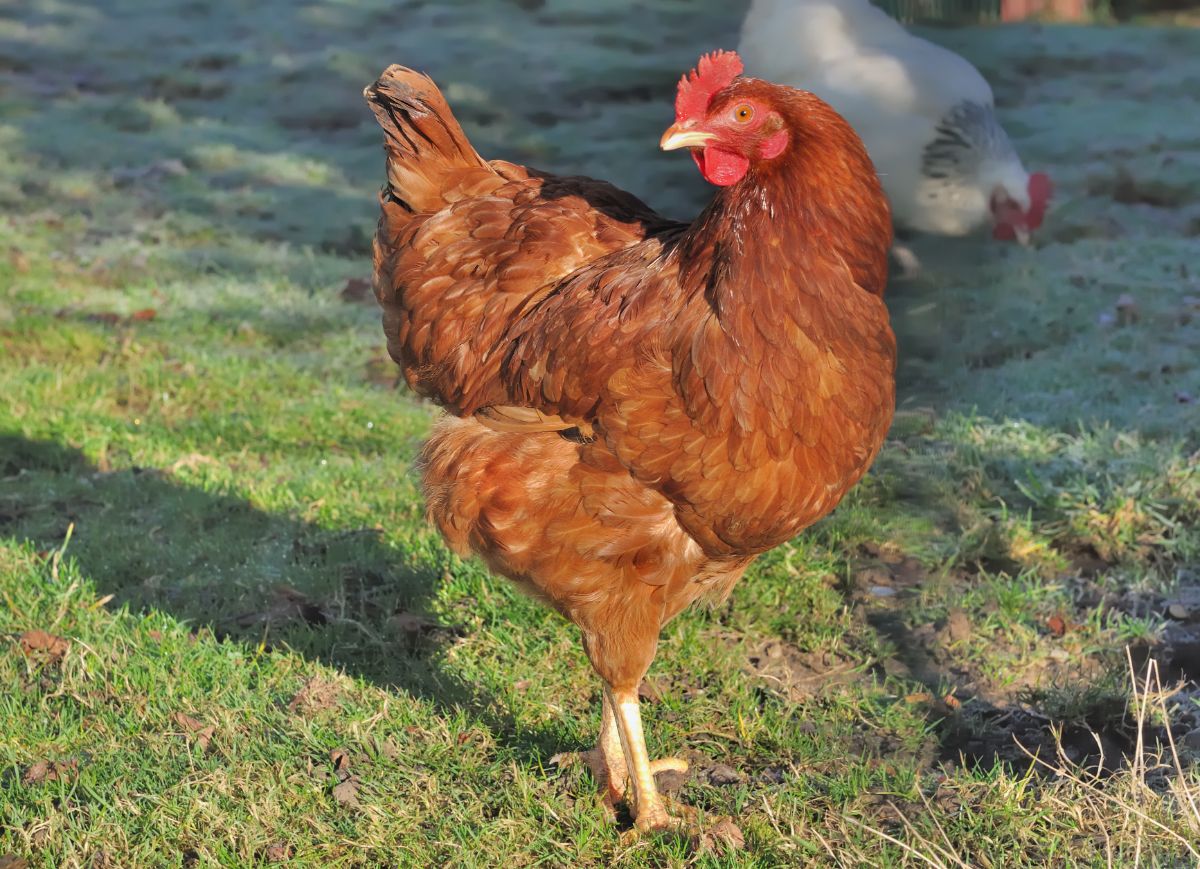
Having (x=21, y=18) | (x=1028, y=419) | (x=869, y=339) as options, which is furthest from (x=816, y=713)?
(x=21, y=18)

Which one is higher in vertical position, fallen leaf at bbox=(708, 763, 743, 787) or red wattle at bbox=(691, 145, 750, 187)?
red wattle at bbox=(691, 145, 750, 187)

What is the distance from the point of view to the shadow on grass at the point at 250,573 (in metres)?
4.13

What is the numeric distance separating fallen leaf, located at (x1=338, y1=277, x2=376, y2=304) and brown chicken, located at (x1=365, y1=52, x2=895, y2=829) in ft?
14.8

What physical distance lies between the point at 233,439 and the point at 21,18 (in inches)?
429

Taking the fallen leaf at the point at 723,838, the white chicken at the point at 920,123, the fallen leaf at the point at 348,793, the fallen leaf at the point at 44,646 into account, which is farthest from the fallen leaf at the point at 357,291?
the fallen leaf at the point at 723,838

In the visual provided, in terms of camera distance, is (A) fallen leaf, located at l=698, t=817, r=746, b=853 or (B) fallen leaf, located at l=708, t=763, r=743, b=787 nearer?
(A) fallen leaf, located at l=698, t=817, r=746, b=853

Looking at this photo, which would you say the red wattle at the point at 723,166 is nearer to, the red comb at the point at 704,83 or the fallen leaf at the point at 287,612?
the red comb at the point at 704,83

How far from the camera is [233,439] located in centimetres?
597

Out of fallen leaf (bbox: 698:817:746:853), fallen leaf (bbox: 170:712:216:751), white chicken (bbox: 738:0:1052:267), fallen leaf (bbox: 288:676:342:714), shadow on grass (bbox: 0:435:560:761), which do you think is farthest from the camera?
white chicken (bbox: 738:0:1052:267)

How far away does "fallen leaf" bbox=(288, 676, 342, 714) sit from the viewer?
150 inches

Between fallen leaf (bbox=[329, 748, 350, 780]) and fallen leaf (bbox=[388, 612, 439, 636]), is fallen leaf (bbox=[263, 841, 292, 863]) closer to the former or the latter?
fallen leaf (bbox=[329, 748, 350, 780])

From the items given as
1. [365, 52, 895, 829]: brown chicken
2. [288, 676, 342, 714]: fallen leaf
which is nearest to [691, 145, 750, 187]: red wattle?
[365, 52, 895, 829]: brown chicken

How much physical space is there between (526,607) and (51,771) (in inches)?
66.5

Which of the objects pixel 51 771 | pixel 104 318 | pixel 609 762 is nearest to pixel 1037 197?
pixel 609 762
